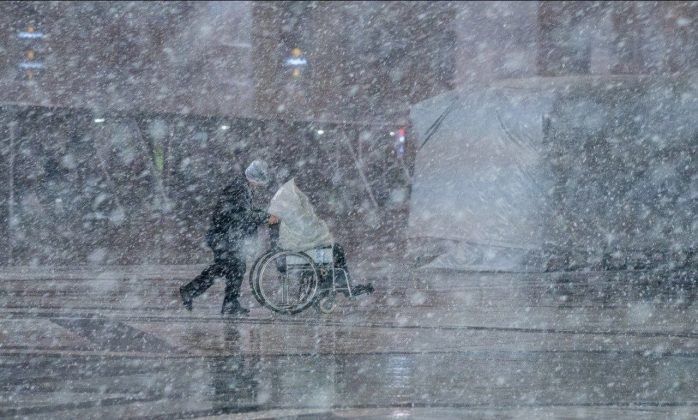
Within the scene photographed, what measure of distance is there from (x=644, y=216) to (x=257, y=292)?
773 centimetres

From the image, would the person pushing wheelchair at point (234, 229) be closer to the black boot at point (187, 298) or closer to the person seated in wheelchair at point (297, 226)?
the black boot at point (187, 298)

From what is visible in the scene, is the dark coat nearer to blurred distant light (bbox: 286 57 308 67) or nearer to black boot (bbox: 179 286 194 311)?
black boot (bbox: 179 286 194 311)

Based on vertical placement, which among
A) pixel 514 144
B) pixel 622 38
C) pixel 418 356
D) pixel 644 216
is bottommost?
pixel 418 356

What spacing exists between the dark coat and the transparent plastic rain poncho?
0.71ft

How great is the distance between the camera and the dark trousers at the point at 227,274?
11000mm

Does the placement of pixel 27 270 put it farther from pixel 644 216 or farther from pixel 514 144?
pixel 644 216

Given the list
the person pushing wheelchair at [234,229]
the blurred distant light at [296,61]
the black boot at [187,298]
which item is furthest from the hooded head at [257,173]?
the blurred distant light at [296,61]

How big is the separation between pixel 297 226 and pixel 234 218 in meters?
0.63

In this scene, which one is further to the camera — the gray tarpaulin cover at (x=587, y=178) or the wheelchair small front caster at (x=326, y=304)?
the gray tarpaulin cover at (x=587, y=178)

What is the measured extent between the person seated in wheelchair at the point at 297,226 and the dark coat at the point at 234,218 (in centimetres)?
20

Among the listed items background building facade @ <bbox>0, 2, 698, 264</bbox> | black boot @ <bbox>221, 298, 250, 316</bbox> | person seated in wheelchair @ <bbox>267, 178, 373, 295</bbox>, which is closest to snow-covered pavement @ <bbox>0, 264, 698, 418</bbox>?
black boot @ <bbox>221, 298, 250, 316</bbox>

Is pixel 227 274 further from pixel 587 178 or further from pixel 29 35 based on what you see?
pixel 29 35

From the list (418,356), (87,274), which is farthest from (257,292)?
(87,274)

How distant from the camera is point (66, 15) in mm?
25359
